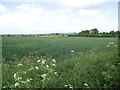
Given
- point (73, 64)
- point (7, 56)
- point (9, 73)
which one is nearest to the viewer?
point (9, 73)

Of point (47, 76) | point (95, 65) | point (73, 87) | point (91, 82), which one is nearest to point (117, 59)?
point (95, 65)

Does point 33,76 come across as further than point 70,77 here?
Yes

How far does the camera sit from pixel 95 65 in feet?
15.8

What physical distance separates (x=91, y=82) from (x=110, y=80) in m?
0.51

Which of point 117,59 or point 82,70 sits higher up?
point 117,59

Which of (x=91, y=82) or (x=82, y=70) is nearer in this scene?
(x=91, y=82)

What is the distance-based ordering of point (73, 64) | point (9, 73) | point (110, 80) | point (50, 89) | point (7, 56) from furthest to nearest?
1. point (7, 56)
2. point (73, 64)
3. point (9, 73)
4. point (110, 80)
5. point (50, 89)

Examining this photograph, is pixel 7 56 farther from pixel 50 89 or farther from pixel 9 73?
pixel 50 89

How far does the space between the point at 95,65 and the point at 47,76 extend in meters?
1.72

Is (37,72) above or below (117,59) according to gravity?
below

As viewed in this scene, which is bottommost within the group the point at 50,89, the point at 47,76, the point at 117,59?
the point at 50,89

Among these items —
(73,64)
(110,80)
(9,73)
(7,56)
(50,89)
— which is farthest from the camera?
(7,56)

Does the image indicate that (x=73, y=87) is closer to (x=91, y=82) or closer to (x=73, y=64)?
(x=91, y=82)

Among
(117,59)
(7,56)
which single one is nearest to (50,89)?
(117,59)
